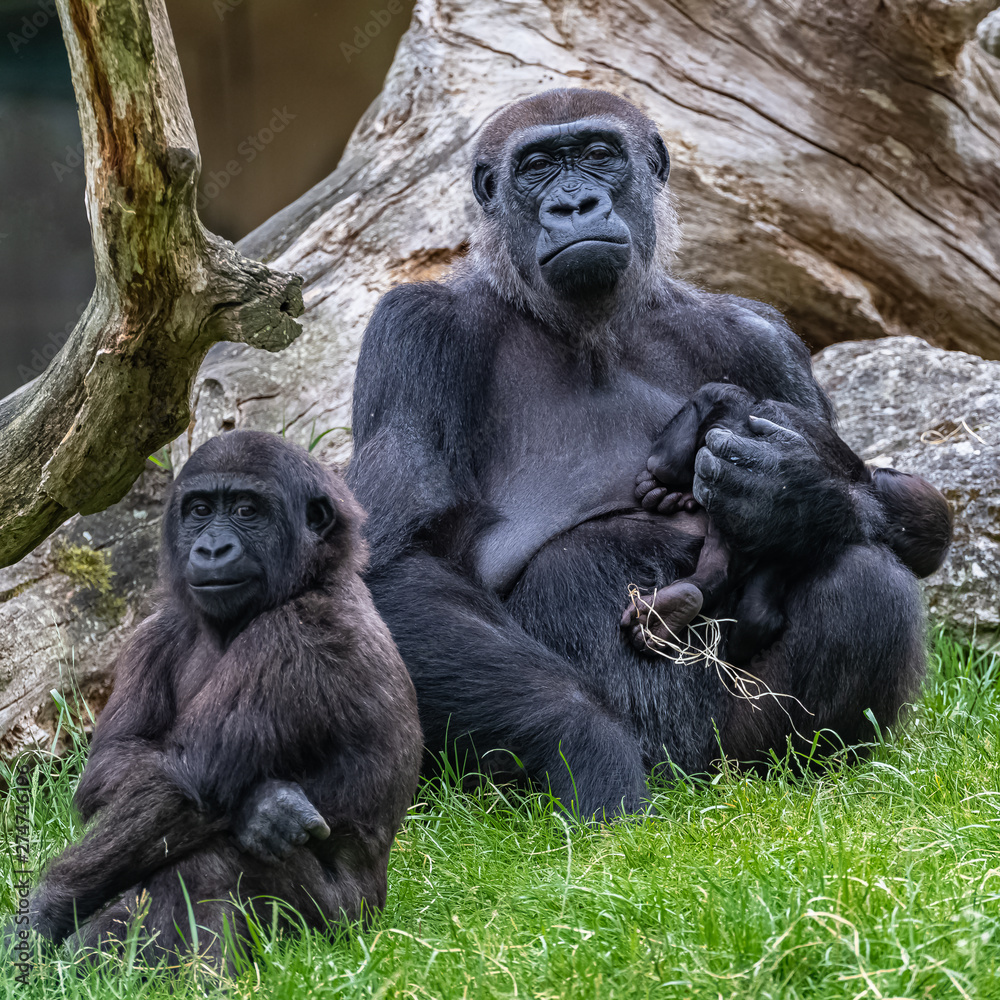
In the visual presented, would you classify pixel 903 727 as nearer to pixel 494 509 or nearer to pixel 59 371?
pixel 494 509

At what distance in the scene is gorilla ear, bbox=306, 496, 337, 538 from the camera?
2973 millimetres

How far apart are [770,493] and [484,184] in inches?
61.2

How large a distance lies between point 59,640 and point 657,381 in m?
2.56

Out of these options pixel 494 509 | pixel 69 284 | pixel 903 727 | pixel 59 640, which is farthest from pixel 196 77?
pixel 903 727

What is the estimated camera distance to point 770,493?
155 inches

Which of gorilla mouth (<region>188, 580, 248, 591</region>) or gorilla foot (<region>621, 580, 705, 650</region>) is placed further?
gorilla foot (<region>621, 580, 705, 650</region>)

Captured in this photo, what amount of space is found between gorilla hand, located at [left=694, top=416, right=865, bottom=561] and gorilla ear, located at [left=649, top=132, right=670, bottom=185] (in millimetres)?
1100

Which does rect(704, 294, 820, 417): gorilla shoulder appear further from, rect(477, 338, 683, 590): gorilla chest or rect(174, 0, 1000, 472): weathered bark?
rect(174, 0, 1000, 472): weathered bark

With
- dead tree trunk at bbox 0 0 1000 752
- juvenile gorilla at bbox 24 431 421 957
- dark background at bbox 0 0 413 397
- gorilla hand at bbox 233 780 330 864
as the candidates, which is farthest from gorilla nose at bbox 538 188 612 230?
dark background at bbox 0 0 413 397

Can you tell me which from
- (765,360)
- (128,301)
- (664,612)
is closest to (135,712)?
(128,301)

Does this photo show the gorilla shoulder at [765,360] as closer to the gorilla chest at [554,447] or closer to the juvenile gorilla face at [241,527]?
the gorilla chest at [554,447]

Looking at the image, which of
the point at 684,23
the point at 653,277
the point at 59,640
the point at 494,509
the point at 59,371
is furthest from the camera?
the point at 684,23

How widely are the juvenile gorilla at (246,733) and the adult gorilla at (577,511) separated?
2.90ft

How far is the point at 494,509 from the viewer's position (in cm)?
419
